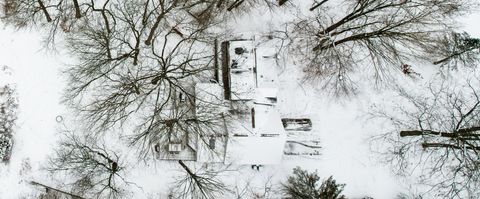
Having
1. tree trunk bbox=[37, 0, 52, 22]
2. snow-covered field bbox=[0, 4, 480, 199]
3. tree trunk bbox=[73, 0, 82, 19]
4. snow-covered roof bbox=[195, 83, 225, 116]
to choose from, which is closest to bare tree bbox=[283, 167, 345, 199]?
snow-covered field bbox=[0, 4, 480, 199]

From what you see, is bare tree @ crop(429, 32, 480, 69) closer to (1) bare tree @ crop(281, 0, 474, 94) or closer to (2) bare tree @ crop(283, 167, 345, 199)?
(1) bare tree @ crop(281, 0, 474, 94)

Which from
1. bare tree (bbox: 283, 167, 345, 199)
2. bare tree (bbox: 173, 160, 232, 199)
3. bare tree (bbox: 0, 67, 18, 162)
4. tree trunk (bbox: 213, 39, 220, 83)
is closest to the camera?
bare tree (bbox: 283, 167, 345, 199)

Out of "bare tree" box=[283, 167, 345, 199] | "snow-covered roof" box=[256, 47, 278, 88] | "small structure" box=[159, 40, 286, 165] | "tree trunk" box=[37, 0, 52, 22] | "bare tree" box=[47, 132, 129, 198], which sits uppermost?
"tree trunk" box=[37, 0, 52, 22]

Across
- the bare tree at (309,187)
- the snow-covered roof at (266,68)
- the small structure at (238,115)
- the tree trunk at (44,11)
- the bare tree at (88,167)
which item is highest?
the tree trunk at (44,11)

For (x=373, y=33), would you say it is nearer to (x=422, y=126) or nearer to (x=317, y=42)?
(x=317, y=42)

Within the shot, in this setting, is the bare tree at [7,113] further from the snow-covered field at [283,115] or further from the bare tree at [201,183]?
the bare tree at [201,183]

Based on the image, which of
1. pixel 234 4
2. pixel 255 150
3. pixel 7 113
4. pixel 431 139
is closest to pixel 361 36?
pixel 234 4

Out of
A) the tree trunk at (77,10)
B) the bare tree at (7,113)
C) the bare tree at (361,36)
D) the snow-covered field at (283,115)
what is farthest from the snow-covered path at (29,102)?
the bare tree at (361,36)
